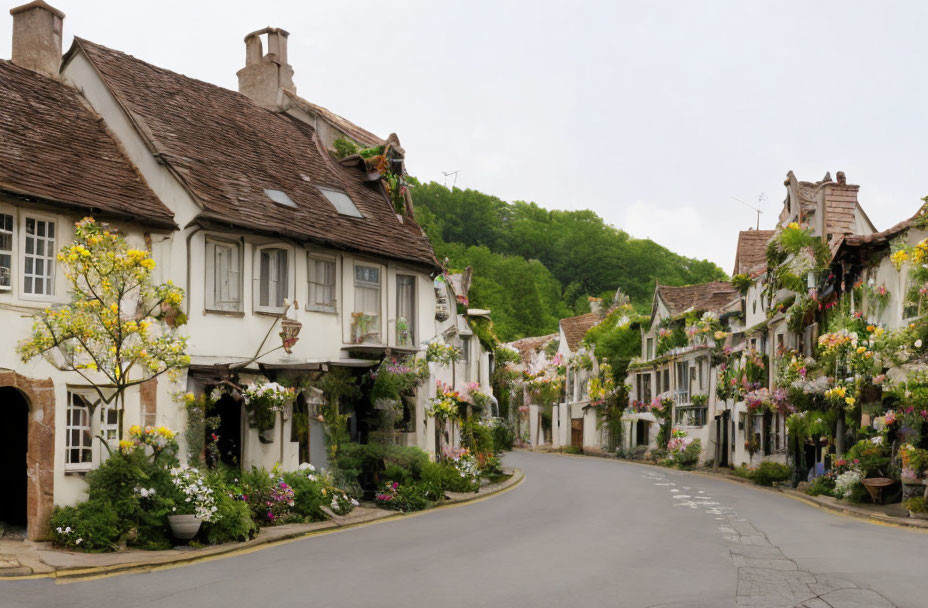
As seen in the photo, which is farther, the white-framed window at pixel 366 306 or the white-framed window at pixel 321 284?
the white-framed window at pixel 366 306

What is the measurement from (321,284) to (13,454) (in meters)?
7.63

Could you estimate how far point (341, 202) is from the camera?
25.5m

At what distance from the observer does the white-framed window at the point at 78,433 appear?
16953mm

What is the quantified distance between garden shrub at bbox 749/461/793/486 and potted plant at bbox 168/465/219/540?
23660mm

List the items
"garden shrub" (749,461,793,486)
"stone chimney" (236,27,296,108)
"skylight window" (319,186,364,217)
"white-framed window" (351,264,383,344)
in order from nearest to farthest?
"white-framed window" (351,264,383,344)
"skylight window" (319,186,364,217)
"stone chimney" (236,27,296,108)
"garden shrub" (749,461,793,486)

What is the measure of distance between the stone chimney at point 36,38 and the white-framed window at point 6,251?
6.65 metres

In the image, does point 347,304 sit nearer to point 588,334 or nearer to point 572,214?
point 588,334

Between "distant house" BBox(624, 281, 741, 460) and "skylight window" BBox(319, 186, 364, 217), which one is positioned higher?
"skylight window" BBox(319, 186, 364, 217)

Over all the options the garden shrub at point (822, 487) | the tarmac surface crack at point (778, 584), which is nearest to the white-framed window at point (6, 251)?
the tarmac surface crack at point (778, 584)

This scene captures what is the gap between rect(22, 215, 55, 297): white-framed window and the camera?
55.2 feet

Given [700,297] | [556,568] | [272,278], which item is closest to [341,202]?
[272,278]

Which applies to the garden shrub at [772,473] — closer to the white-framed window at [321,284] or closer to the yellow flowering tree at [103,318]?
the white-framed window at [321,284]

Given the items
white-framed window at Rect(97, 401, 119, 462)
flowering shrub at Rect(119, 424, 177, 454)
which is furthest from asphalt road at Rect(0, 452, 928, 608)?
white-framed window at Rect(97, 401, 119, 462)

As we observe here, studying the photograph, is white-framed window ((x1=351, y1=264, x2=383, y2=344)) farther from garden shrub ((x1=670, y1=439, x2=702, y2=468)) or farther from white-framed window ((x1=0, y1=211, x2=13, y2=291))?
garden shrub ((x1=670, y1=439, x2=702, y2=468))
